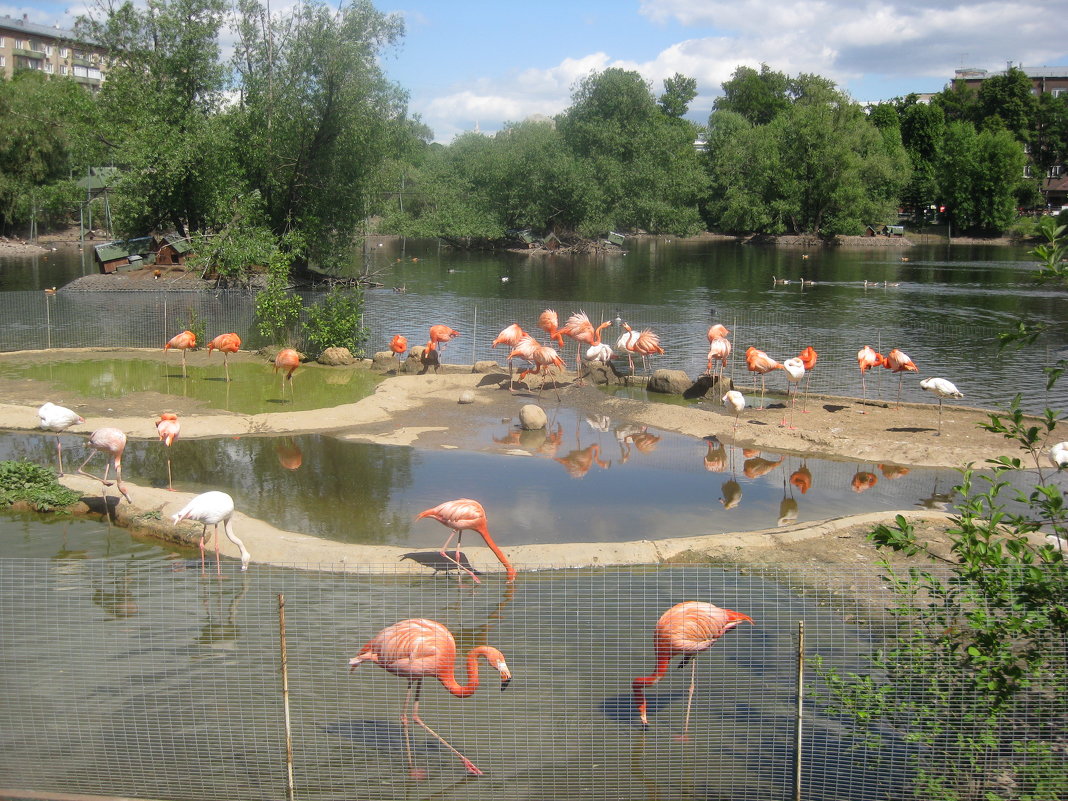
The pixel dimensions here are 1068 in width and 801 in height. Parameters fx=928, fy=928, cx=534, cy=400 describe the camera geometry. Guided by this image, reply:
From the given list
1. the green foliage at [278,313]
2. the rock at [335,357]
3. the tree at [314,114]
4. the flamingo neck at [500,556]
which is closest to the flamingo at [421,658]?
the flamingo neck at [500,556]

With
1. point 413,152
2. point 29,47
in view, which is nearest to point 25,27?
point 29,47

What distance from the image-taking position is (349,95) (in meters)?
27.9

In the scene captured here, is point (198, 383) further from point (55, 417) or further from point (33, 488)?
point (33, 488)

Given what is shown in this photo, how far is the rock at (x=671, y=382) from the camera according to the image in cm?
1883

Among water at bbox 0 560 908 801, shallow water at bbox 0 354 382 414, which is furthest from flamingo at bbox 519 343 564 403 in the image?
water at bbox 0 560 908 801

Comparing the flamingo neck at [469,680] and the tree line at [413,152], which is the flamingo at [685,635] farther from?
the tree line at [413,152]

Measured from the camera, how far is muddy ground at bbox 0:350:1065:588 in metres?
9.92

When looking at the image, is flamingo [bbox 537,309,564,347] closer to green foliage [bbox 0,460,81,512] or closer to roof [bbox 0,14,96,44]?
green foliage [bbox 0,460,81,512]

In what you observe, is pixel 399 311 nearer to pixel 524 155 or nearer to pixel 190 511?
pixel 190 511

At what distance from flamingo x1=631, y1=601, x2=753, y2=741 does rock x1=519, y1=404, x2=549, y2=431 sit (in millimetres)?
9110

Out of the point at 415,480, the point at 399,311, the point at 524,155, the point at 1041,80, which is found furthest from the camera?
the point at 1041,80

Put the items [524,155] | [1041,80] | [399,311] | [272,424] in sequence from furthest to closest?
[1041,80]
[524,155]
[399,311]
[272,424]

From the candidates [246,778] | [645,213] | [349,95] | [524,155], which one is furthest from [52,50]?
[246,778]

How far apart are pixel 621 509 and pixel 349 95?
20249 mm
